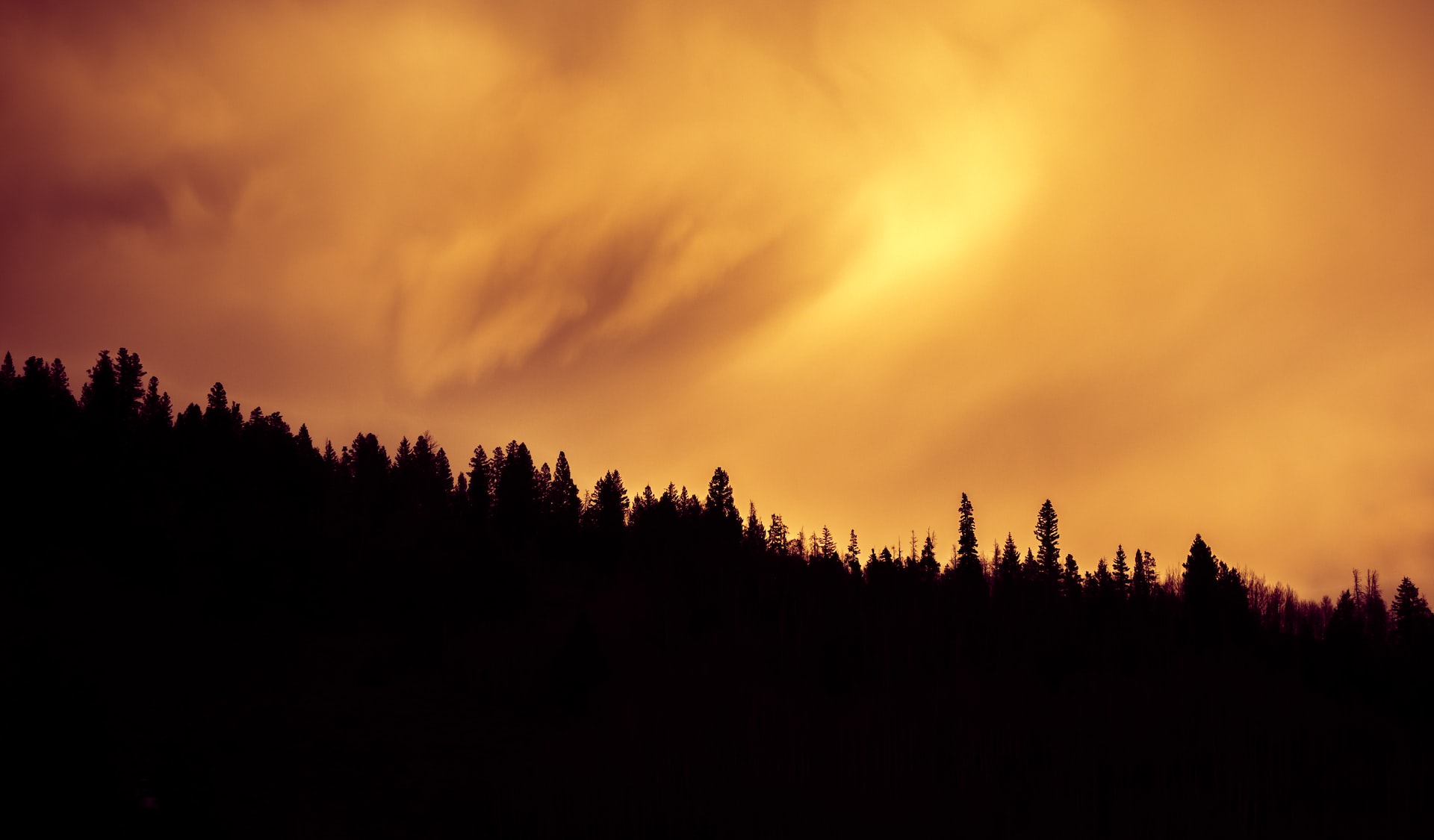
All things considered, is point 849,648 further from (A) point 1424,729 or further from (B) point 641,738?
(A) point 1424,729

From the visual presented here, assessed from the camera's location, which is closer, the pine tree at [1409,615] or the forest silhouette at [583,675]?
the forest silhouette at [583,675]

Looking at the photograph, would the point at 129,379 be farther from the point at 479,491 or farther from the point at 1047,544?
the point at 1047,544

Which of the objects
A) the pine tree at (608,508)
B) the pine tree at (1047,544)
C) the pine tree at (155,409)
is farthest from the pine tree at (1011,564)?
the pine tree at (155,409)

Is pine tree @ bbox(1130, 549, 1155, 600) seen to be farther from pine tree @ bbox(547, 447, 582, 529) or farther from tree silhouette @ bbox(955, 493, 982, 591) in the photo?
pine tree @ bbox(547, 447, 582, 529)

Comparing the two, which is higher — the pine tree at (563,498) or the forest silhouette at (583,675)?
the pine tree at (563,498)

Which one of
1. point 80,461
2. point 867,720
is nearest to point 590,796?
point 867,720

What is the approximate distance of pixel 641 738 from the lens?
3139cm

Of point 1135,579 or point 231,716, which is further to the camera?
point 1135,579

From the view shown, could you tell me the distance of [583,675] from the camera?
39844 mm

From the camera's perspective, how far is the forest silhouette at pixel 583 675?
2288cm

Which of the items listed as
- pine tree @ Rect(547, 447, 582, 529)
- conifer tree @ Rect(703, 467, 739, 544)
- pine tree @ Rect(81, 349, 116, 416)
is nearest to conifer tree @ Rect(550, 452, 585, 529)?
pine tree @ Rect(547, 447, 582, 529)

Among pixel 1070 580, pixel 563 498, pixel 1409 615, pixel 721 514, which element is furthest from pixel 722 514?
pixel 1409 615

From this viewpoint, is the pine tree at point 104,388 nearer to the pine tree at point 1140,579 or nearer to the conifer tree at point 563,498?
the conifer tree at point 563,498

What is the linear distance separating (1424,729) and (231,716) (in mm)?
80839
